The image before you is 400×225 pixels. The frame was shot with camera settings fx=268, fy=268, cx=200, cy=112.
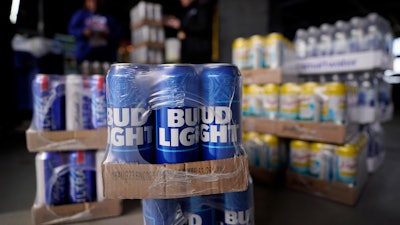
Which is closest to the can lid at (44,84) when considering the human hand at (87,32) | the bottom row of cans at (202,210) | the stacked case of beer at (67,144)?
the stacked case of beer at (67,144)

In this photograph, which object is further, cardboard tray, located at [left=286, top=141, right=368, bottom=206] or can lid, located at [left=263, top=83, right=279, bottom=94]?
can lid, located at [left=263, top=83, right=279, bottom=94]

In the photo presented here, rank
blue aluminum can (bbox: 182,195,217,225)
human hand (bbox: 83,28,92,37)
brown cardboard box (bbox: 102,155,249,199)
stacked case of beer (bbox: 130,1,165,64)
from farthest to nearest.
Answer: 1. stacked case of beer (bbox: 130,1,165,64)
2. human hand (bbox: 83,28,92,37)
3. blue aluminum can (bbox: 182,195,217,225)
4. brown cardboard box (bbox: 102,155,249,199)

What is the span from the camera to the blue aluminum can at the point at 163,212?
981mm

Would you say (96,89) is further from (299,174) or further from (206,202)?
(299,174)

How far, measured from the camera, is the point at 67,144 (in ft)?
4.82

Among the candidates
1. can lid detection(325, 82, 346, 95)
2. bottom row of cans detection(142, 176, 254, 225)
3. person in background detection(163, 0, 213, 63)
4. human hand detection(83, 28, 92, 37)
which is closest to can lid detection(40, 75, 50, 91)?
bottom row of cans detection(142, 176, 254, 225)

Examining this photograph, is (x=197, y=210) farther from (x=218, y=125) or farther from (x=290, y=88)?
(x=290, y=88)

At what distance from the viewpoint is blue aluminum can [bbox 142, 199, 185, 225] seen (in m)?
0.98

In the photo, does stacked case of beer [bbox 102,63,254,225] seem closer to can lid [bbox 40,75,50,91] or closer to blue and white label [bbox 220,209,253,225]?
blue and white label [bbox 220,209,253,225]

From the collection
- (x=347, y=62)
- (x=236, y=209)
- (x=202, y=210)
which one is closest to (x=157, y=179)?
(x=202, y=210)

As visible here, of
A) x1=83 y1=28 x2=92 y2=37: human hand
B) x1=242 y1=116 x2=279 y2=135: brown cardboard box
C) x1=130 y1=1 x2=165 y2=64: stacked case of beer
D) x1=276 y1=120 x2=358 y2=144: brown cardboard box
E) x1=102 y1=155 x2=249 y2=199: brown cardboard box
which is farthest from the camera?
x1=130 y1=1 x2=165 y2=64: stacked case of beer

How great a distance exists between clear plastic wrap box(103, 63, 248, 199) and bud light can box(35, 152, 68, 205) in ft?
2.28

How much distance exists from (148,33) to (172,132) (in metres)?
3.95

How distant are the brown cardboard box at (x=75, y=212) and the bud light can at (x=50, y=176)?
0.14 ft
